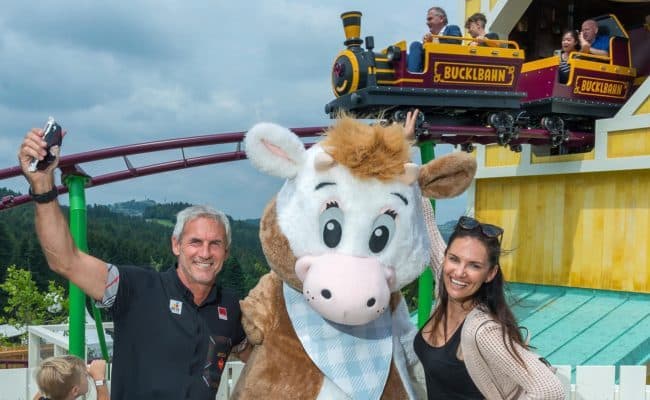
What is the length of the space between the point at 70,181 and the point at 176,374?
102cm

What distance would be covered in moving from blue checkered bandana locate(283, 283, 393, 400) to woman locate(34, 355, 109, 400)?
872 mm

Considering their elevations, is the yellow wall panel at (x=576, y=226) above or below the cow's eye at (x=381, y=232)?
below

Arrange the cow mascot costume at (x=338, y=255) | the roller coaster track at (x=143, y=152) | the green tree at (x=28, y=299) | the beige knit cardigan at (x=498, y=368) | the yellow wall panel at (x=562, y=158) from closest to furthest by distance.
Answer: the beige knit cardigan at (x=498, y=368) < the cow mascot costume at (x=338, y=255) < the roller coaster track at (x=143, y=152) < the yellow wall panel at (x=562, y=158) < the green tree at (x=28, y=299)

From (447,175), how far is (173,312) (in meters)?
1.10

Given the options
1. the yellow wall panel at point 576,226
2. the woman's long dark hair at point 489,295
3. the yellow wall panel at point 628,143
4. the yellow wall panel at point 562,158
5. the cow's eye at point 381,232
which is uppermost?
the yellow wall panel at point 628,143

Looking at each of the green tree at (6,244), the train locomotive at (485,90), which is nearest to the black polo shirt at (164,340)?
the train locomotive at (485,90)

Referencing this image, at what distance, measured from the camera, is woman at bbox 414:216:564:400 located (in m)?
2.10

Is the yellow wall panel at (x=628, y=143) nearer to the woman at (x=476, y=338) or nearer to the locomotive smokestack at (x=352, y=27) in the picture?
the locomotive smokestack at (x=352, y=27)

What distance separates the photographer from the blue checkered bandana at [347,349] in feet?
7.68

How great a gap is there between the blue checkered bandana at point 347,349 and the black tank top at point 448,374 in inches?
6.8

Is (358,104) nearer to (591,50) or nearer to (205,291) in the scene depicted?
(591,50)

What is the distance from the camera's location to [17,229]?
72.5ft

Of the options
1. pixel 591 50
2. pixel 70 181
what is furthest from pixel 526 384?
pixel 591 50

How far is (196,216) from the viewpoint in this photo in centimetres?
240
